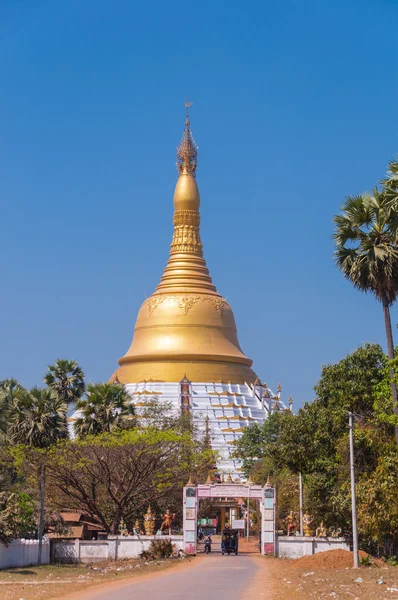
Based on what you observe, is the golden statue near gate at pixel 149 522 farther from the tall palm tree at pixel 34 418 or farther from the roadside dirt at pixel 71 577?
the roadside dirt at pixel 71 577

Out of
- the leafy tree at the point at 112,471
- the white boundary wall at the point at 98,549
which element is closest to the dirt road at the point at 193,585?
the white boundary wall at the point at 98,549

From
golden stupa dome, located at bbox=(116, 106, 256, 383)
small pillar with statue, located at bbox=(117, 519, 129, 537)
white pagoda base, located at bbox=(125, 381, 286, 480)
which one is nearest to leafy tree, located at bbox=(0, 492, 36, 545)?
small pillar with statue, located at bbox=(117, 519, 129, 537)

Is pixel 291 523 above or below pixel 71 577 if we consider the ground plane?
above

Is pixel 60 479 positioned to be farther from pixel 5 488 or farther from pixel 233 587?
pixel 233 587

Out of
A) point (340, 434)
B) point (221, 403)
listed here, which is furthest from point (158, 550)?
point (221, 403)

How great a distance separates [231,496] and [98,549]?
20.4 feet

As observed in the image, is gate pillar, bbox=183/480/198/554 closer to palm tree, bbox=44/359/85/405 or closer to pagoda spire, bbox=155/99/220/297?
palm tree, bbox=44/359/85/405

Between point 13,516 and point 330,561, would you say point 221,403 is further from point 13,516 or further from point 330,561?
point 330,561

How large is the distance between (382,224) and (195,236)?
54562 millimetres

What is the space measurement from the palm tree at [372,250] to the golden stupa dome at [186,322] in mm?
47467

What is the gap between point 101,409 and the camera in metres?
46.1

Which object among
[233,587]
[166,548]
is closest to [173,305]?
[166,548]

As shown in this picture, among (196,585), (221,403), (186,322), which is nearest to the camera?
(196,585)

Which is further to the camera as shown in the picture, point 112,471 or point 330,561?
point 112,471
